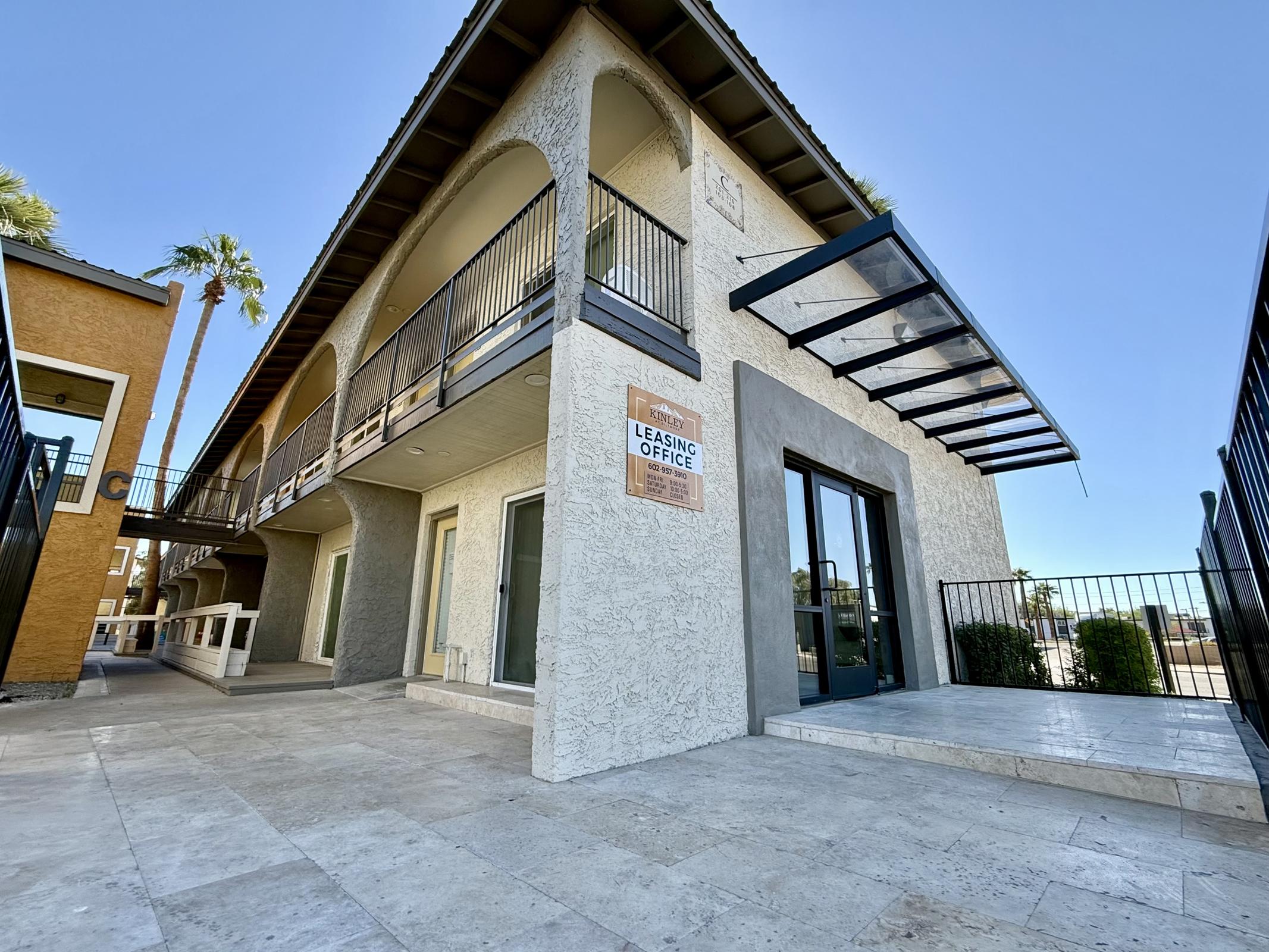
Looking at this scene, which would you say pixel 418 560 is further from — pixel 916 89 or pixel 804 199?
pixel 916 89

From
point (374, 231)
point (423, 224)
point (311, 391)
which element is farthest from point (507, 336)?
point (311, 391)

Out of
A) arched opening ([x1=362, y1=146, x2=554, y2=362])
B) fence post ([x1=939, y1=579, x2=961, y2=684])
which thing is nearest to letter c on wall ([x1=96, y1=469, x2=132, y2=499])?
arched opening ([x1=362, y1=146, x2=554, y2=362])

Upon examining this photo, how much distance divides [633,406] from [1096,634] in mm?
7843

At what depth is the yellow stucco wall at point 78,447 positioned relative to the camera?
615cm

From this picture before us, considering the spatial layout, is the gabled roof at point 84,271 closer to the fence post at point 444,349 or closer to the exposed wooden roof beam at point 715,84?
the fence post at point 444,349

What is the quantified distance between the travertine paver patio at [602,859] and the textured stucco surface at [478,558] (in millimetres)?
2866

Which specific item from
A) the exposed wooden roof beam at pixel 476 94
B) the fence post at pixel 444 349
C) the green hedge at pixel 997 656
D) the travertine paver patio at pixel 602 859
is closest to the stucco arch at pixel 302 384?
the fence post at pixel 444 349

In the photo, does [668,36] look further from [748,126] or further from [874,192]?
[874,192]

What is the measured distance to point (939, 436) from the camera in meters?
8.92

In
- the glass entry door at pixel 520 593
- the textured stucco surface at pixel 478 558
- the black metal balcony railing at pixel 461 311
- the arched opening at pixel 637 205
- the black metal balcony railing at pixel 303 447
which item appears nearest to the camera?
the arched opening at pixel 637 205

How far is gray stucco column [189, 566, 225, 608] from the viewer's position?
14.5 metres

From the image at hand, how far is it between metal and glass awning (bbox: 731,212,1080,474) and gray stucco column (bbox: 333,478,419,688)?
5688 mm

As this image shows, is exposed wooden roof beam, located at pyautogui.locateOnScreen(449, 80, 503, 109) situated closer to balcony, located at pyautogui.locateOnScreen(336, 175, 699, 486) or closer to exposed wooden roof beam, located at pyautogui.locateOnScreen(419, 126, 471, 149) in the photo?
exposed wooden roof beam, located at pyautogui.locateOnScreen(419, 126, 471, 149)

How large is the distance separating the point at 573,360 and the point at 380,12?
29.3 ft
